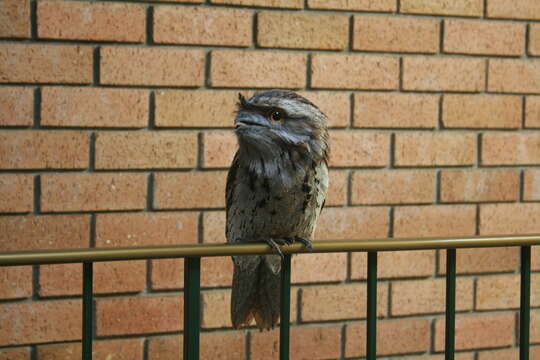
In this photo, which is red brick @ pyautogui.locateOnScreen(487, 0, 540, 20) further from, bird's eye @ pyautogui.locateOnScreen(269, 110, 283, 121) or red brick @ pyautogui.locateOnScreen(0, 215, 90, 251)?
red brick @ pyautogui.locateOnScreen(0, 215, 90, 251)

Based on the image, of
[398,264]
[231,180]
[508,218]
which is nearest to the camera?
[231,180]

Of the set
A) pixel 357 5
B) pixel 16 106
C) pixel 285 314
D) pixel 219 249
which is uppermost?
pixel 357 5

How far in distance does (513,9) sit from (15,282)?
1.69m

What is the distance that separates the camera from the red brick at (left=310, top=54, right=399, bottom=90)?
198cm

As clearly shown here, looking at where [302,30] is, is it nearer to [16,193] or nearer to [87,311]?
[16,193]

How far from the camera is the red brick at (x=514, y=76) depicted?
7.02 ft

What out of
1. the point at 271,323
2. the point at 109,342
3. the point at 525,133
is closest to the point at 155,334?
the point at 109,342

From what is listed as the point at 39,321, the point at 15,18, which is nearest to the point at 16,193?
the point at 39,321

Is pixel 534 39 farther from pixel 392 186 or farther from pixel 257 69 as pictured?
pixel 257 69

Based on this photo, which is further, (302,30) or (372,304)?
(302,30)

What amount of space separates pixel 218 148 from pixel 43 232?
52cm

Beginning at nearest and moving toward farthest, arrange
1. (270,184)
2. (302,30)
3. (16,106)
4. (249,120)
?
(249,120), (270,184), (16,106), (302,30)

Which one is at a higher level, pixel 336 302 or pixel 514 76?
pixel 514 76

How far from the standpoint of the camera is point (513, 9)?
2145 millimetres
